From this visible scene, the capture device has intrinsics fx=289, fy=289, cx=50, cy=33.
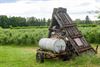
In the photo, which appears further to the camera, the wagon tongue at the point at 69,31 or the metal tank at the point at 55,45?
the wagon tongue at the point at 69,31

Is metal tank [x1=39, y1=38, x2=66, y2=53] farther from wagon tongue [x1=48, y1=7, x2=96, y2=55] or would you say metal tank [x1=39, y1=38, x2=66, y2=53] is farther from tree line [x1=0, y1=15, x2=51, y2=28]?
tree line [x1=0, y1=15, x2=51, y2=28]

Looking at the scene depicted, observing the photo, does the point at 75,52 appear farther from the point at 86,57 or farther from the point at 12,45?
the point at 12,45

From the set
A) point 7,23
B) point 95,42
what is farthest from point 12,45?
point 7,23

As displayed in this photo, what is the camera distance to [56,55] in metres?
15.6

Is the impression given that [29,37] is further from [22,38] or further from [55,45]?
[55,45]

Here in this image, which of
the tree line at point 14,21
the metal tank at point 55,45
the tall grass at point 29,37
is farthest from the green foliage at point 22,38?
the tree line at point 14,21

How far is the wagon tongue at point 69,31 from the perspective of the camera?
16.5 m

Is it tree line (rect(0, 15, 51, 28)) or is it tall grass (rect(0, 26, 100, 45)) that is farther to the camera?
tree line (rect(0, 15, 51, 28))

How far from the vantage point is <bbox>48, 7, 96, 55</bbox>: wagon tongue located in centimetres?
1648

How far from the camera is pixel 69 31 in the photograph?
55.6ft

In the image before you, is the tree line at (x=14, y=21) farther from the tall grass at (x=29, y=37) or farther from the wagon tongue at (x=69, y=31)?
the wagon tongue at (x=69, y=31)

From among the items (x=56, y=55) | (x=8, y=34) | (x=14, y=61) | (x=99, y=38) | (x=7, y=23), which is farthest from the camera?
(x=7, y=23)

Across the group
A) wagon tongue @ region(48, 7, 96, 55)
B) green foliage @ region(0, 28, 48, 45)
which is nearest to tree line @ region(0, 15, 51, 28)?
green foliage @ region(0, 28, 48, 45)

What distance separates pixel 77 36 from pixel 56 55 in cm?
226
